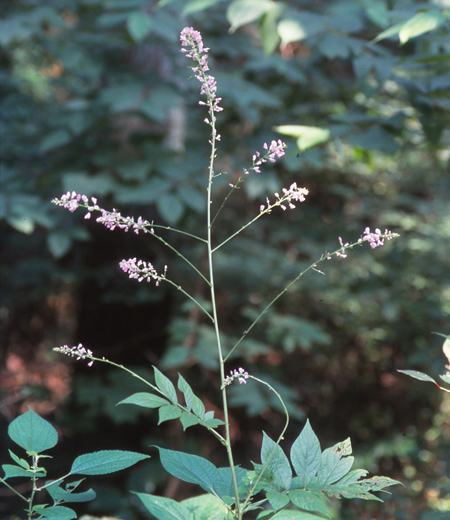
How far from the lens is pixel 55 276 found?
3285 millimetres

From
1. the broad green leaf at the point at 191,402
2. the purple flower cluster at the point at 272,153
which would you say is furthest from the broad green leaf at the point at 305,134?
the broad green leaf at the point at 191,402

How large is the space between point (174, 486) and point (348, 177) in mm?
4003

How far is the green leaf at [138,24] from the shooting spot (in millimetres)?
1876

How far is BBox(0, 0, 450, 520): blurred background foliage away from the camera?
1.88 m

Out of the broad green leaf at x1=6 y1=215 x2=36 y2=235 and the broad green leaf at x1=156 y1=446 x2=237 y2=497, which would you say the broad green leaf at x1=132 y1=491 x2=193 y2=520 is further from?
the broad green leaf at x1=6 y1=215 x2=36 y2=235

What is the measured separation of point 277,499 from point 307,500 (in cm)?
4

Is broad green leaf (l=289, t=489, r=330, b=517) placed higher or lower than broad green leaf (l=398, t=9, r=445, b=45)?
lower

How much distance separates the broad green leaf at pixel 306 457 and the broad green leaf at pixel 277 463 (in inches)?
0.6

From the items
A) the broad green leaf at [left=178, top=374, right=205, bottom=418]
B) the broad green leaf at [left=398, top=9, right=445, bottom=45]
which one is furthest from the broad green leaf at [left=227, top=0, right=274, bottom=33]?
the broad green leaf at [left=178, top=374, right=205, bottom=418]

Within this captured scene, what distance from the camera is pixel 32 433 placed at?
80cm

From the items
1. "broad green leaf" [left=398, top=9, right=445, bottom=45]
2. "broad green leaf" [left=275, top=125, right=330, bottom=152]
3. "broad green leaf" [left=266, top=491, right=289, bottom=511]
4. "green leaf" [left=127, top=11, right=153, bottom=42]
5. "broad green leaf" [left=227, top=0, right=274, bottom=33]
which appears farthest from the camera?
"green leaf" [left=127, top=11, right=153, bottom=42]

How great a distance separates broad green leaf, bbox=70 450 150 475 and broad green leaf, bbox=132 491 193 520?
0.05 m

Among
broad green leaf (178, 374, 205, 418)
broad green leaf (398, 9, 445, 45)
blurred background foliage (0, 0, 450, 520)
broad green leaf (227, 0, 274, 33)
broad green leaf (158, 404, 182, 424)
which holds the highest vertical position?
broad green leaf (227, 0, 274, 33)

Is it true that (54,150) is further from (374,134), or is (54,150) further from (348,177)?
(348,177)
